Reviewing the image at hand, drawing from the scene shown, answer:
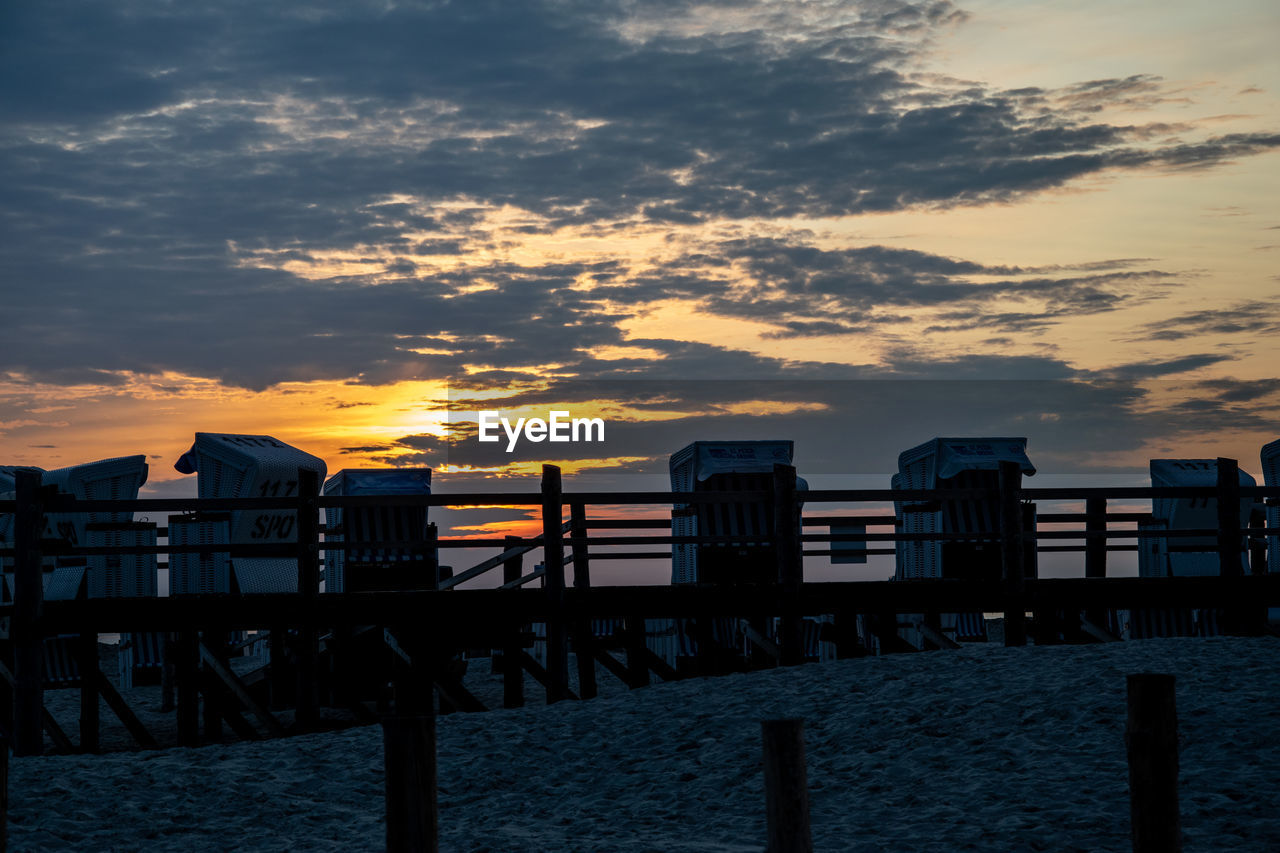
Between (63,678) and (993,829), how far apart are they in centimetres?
1870

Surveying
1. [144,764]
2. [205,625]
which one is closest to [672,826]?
[144,764]

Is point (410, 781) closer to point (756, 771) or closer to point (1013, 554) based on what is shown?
point (756, 771)

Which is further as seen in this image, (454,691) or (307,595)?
(454,691)

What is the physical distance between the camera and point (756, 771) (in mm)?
10359

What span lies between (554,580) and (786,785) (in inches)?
351

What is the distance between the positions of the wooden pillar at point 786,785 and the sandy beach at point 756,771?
302cm

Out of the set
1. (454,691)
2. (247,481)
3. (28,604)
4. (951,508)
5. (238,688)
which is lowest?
(454,691)

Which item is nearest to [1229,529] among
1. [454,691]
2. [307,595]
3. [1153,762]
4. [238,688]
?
[454,691]

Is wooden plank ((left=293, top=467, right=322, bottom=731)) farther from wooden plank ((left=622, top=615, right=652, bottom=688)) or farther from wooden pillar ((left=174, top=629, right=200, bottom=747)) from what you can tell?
wooden plank ((left=622, top=615, right=652, bottom=688))

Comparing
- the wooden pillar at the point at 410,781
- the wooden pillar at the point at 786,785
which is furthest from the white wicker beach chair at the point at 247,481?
the wooden pillar at the point at 786,785

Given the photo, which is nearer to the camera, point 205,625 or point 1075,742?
point 1075,742

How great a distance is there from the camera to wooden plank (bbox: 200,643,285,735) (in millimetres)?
14711

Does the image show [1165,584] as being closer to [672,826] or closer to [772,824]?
[672,826]

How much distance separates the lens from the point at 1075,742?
992 cm
